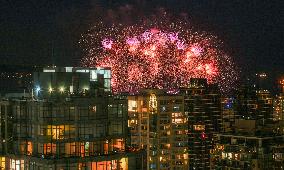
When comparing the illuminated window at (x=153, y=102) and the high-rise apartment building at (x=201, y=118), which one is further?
the high-rise apartment building at (x=201, y=118)

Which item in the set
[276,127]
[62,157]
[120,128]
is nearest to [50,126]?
[62,157]

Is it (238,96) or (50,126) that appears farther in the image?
(238,96)

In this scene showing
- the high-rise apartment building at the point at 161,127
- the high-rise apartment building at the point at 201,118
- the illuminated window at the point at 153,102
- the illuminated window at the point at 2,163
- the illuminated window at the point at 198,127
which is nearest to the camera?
the illuminated window at the point at 2,163

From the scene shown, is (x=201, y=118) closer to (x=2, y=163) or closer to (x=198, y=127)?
(x=198, y=127)

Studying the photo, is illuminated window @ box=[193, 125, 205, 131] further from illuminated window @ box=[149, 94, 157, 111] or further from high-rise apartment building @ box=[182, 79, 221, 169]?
illuminated window @ box=[149, 94, 157, 111]

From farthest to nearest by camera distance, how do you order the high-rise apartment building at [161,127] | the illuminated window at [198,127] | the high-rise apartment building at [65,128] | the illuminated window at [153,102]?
the illuminated window at [198,127], the illuminated window at [153,102], the high-rise apartment building at [161,127], the high-rise apartment building at [65,128]

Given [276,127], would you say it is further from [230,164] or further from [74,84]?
[74,84]

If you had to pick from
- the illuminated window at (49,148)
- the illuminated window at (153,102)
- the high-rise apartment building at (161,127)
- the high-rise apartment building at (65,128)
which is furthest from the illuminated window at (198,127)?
the illuminated window at (49,148)

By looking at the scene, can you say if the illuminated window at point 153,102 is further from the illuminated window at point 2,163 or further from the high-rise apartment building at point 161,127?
the illuminated window at point 2,163
